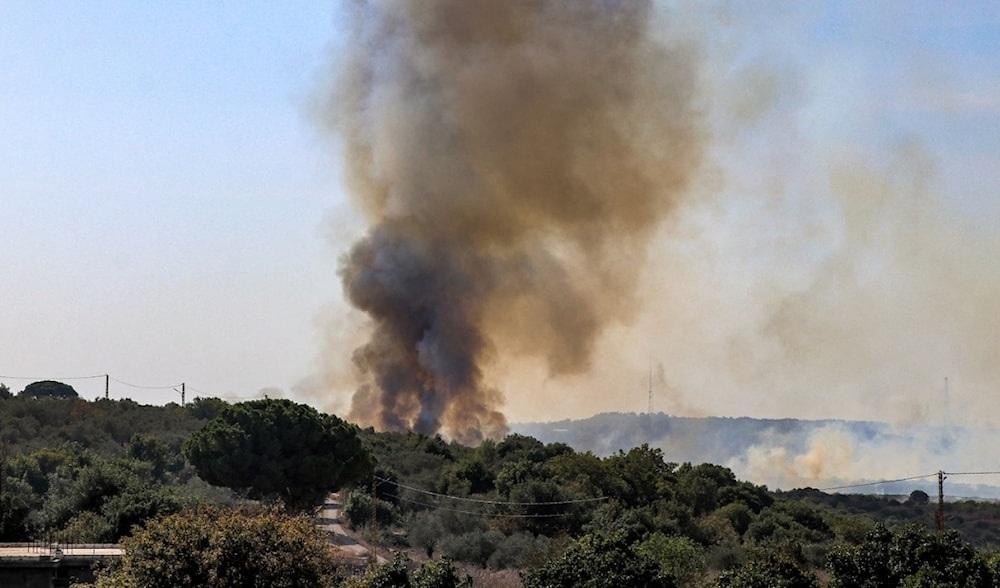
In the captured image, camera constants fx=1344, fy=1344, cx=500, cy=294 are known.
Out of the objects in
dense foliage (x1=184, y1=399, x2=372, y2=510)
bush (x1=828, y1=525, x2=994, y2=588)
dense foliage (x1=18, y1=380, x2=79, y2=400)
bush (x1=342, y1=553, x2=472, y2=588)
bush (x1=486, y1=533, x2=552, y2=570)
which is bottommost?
bush (x1=486, y1=533, x2=552, y2=570)

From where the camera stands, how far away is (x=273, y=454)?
237 feet

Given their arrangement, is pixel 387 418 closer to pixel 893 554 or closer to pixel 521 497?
pixel 521 497

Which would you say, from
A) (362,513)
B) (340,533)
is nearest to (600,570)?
(340,533)

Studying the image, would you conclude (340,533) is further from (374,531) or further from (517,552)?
(517,552)

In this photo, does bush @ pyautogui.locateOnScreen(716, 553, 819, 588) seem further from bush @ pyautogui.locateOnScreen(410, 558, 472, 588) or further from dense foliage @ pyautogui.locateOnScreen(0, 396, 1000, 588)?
bush @ pyautogui.locateOnScreen(410, 558, 472, 588)

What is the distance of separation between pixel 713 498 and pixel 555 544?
2790 centimetres

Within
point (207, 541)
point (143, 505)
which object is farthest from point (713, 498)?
point (207, 541)

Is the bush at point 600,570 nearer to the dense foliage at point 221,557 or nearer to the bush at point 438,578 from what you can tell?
the bush at point 438,578

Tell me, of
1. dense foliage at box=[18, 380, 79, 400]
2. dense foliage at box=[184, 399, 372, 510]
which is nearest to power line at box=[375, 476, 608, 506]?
dense foliage at box=[184, 399, 372, 510]

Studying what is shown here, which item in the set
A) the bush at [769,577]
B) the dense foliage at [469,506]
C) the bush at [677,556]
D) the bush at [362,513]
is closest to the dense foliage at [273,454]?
the dense foliage at [469,506]

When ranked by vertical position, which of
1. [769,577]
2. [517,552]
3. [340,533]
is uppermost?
[769,577]

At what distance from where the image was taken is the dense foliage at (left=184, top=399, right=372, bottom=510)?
2832 inches

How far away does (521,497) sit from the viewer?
80812 mm

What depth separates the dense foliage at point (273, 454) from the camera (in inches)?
2832
